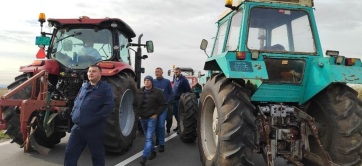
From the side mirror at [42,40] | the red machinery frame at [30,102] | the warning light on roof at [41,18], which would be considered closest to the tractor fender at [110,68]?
the red machinery frame at [30,102]

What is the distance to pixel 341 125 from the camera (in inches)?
181

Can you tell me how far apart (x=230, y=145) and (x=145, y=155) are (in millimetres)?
2303

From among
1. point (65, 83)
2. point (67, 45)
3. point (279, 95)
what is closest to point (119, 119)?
point (65, 83)

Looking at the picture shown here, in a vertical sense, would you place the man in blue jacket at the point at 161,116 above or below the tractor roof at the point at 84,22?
below

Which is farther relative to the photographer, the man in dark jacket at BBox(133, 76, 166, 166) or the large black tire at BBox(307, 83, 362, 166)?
the man in dark jacket at BBox(133, 76, 166, 166)

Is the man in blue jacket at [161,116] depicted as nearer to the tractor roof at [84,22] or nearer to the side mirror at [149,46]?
the side mirror at [149,46]

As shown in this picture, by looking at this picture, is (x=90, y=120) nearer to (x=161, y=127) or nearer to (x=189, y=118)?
(x=161, y=127)

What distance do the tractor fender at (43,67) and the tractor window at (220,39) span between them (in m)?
3.11

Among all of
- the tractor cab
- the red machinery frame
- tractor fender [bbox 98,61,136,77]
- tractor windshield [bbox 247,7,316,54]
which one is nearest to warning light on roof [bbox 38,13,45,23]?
the tractor cab

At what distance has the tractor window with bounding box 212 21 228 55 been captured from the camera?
616 cm

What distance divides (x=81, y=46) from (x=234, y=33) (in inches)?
132

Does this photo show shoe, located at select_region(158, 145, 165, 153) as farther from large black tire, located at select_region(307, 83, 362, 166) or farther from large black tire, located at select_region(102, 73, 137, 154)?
large black tire, located at select_region(307, 83, 362, 166)

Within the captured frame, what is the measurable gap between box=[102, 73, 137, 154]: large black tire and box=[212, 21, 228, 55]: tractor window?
5.86 feet

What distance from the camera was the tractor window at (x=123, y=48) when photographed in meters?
7.71
